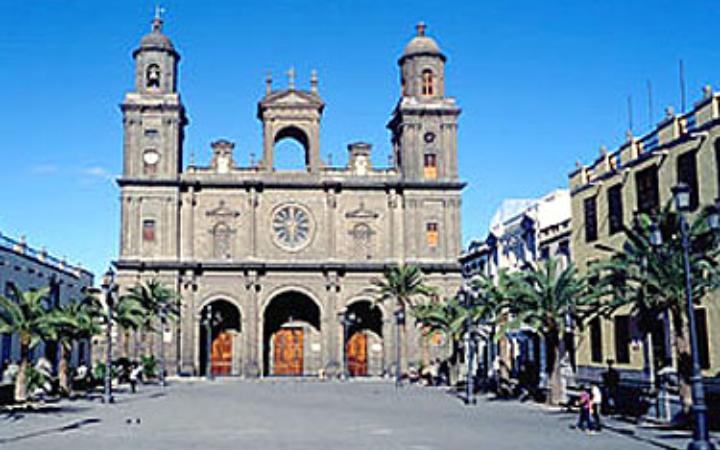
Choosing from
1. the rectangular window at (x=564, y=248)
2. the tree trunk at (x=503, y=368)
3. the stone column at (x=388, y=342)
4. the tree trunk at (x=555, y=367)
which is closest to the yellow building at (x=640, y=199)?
the rectangular window at (x=564, y=248)

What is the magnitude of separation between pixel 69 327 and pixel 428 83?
1513 inches

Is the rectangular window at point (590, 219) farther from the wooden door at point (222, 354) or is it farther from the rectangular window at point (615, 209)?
the wooden door at point (222, 354)

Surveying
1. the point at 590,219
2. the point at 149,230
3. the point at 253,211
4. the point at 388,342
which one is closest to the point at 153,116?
the point at 149,230

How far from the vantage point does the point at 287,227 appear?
63.9 meters

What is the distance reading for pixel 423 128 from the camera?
6438 cm

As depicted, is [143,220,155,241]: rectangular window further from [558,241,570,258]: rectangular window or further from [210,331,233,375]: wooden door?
[558,241,570,258]: rectangular window

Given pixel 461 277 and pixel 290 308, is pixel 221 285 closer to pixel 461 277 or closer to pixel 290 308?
pixel 290 308

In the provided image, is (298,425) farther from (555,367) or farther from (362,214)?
(362,214)

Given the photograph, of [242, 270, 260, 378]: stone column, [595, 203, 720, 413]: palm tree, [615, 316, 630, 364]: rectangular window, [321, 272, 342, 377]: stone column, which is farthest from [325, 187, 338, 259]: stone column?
[595, 203, 720, 413]: palm tree

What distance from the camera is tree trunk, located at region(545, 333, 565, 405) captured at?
105 feet

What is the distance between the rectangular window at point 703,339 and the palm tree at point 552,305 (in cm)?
403

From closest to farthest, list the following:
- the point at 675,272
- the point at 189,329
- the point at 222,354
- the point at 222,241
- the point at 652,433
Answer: the point at 652,433 < the point at 675,272 < the point at 189,329 < the point at 222,354 < the point at 222,241

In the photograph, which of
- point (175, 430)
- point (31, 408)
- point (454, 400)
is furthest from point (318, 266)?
point (175, 430)

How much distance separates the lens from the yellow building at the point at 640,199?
2727 cm
